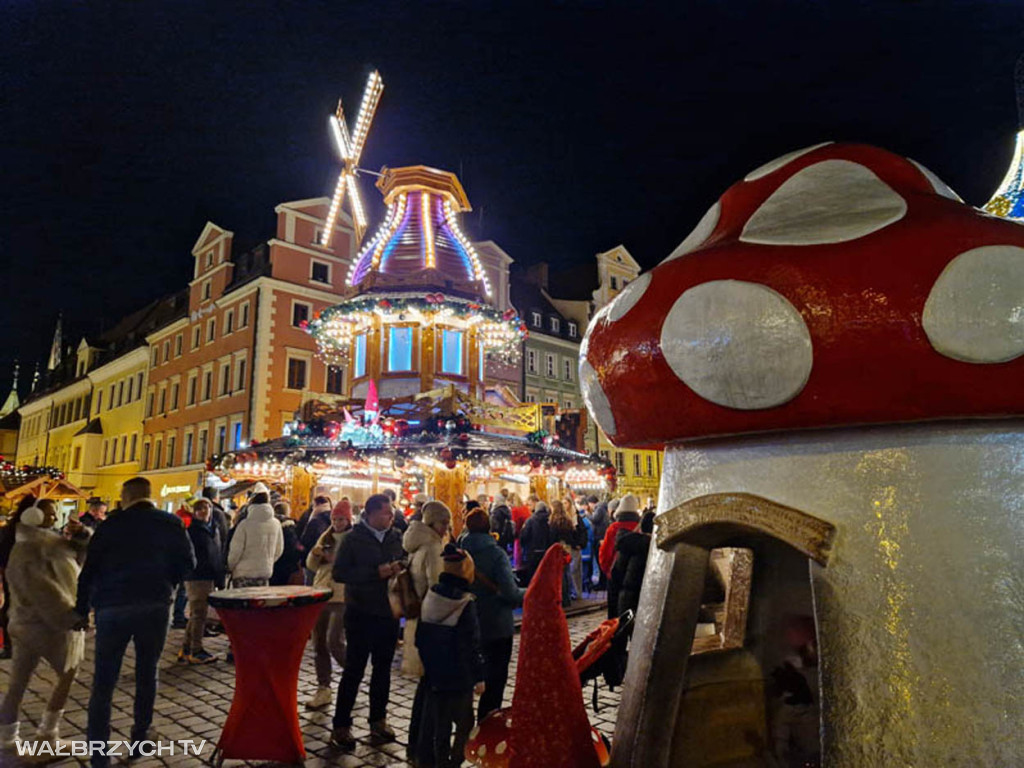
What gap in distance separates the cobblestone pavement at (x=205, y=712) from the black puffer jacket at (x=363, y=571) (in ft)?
3.36

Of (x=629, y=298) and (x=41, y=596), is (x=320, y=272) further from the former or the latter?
(x=629, y=298)

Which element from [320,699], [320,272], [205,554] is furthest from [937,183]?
[320,272]

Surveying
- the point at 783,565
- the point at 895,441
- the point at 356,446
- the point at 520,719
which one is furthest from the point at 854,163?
the point at 356,446

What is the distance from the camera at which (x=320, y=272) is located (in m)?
28.5

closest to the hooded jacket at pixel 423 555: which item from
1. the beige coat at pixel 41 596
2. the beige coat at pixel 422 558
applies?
the beige coat at pixel 422 558

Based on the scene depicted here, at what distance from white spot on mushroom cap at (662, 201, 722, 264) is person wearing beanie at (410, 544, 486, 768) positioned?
106 inches

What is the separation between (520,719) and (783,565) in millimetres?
1568

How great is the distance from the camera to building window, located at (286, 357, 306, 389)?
2723 centimetres

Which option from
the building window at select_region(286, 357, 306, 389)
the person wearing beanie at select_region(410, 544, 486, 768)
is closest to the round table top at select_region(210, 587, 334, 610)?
the person wearing beanie at select_region(410, 544, 486, 768)

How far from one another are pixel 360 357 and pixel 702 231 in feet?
54.9

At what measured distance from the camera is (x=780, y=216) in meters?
2.21

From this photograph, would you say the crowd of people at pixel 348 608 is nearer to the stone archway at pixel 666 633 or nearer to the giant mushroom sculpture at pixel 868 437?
the stone archway at pixel 666 633

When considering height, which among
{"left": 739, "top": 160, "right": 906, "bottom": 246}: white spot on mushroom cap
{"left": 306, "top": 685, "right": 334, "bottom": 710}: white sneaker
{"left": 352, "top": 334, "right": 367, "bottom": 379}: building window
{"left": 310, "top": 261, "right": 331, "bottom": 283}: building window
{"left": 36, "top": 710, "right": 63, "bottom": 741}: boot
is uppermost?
{"left": 310, "top": 261, "right": 331, "bottom": 283}: building window

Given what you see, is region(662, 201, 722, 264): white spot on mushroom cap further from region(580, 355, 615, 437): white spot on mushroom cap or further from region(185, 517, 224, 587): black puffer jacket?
region(185, 517, 224, 587): black puffer jacket
